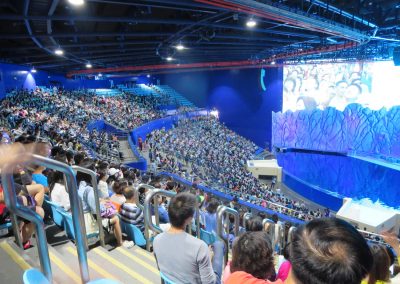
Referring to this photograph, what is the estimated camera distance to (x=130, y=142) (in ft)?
57.7

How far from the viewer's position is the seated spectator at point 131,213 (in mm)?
3805

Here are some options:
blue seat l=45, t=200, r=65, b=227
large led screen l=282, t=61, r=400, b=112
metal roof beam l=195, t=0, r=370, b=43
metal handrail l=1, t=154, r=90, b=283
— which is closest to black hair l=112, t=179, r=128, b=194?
blue seat l=45, t=200, r=65, b=227

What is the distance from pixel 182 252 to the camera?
6.39 feet

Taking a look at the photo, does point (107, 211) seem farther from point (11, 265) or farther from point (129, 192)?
point (11, 265)

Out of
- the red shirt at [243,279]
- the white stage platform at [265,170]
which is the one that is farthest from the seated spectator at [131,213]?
the white stage platform at [265,170]

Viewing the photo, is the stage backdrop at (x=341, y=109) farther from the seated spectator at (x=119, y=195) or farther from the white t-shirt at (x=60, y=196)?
the white t-shirt at (x=60, y=196)

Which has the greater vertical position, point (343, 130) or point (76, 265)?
point (76, 265)

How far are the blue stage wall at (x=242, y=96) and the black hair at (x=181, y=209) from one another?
23.8m

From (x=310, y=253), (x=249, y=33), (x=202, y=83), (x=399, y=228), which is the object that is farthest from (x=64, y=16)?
(x=202, y=83)

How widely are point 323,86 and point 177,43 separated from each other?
533 inches

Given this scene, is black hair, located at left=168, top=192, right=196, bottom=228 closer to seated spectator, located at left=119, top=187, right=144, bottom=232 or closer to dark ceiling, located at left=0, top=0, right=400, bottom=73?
seated spectator, located at left=119, top=187, right=144, bottom=232

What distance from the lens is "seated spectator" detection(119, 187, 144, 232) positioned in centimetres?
380

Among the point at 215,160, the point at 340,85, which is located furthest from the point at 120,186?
the point at 340,85

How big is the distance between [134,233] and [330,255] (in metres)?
3.07
